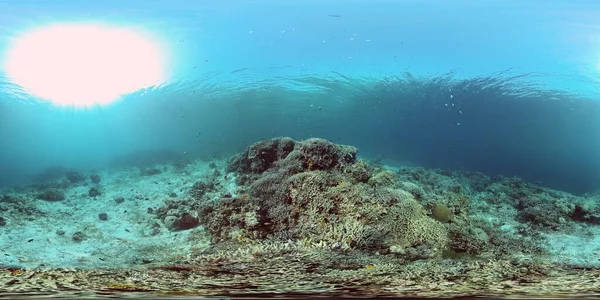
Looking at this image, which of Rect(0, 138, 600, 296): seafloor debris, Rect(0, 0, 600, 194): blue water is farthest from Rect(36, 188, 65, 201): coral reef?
Rect(0, 0, 600, 194): blue water

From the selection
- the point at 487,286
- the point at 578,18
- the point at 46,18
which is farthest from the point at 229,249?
the point at 578,18

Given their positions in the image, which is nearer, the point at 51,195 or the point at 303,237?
the point at 303,237

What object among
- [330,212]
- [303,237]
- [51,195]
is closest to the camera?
[303,237]

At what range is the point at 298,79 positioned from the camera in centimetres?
1482

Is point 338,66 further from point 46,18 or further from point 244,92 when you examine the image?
point 46,18

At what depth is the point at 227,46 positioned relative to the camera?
12000 mm

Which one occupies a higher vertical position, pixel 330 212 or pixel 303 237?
pixel 330 212

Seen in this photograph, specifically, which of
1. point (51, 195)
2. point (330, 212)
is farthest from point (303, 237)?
point (51, 195)

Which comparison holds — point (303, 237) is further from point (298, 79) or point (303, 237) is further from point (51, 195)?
point (298, 79)

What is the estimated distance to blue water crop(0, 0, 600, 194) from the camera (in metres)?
10.6

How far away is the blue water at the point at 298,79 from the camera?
10602 millimetres

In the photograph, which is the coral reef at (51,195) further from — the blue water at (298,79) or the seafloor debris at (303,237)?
the blue water at (298,79)

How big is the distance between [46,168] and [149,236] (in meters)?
→ 7.67

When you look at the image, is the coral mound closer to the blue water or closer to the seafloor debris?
the seafloor debris
